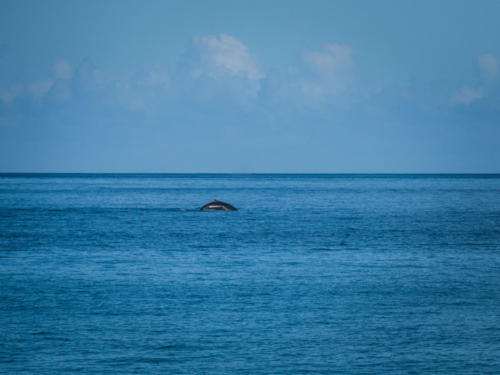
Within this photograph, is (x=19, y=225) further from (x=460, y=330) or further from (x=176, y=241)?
(x=460, y=330)

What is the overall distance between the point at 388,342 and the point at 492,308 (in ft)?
25.1

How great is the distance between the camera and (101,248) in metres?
51.9

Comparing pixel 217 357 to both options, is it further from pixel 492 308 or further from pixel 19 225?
pixel 19 225

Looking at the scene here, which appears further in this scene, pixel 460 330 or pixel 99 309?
pixel 99 309

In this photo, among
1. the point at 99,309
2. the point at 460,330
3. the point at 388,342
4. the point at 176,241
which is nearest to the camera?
the point at 388,342

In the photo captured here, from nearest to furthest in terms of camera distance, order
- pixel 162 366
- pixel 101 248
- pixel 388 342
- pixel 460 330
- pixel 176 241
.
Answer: pixel 162 366
pixel 388 342
pixel 460 330
pixel 101 248
pixel 176 241

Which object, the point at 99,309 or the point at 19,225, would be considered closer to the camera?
the point at 99,309

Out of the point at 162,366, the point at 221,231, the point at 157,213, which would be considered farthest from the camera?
the point at 157,213

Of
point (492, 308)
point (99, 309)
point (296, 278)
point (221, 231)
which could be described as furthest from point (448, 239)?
point (99, 309)

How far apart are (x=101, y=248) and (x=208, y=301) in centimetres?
2312

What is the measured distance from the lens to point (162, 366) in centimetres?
2183

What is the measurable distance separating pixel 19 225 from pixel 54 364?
54.2 meters

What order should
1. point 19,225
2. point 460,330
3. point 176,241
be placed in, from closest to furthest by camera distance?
1. point 460,330
2. point 176,241
3. point 19,225

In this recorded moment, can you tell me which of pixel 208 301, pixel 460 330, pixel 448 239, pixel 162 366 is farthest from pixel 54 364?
pixel 448 239
